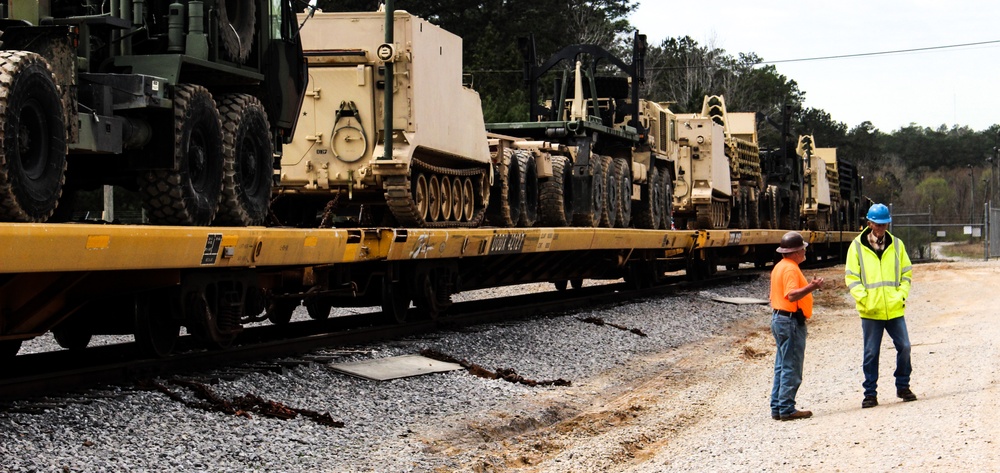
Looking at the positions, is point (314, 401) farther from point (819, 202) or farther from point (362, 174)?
point (819, 202)

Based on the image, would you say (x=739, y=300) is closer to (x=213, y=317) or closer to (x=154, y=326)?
(x=213, y=317)

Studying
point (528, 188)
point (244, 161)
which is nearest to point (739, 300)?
point (528, 188)

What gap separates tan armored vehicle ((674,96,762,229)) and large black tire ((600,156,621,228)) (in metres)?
5.54

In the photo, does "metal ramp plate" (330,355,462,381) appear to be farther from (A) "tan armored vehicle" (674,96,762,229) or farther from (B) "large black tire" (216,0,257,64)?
(A) "tan armored vehicle" (674,96,762,229)

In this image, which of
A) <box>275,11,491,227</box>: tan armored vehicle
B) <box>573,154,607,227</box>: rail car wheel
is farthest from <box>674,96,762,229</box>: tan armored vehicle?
<box>275,11,491,227</box>: tan armored vehicle

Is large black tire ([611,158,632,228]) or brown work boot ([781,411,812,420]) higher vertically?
large black tire ([611,158,632,228])

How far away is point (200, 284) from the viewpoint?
984 cm

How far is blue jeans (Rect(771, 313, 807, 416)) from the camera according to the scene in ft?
31.2

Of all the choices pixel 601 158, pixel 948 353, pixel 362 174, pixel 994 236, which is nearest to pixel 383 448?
pixel 362 174

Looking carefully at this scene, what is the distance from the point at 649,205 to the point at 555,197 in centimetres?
541

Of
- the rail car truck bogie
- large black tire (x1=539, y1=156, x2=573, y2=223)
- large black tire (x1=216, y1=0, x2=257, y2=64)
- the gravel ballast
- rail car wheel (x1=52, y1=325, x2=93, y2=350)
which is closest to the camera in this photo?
the gravel ballast

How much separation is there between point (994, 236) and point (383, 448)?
129 feet

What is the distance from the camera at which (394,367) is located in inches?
438

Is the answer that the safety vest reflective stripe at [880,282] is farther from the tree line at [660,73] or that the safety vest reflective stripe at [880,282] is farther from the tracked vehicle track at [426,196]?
the tree line at [660,73]
